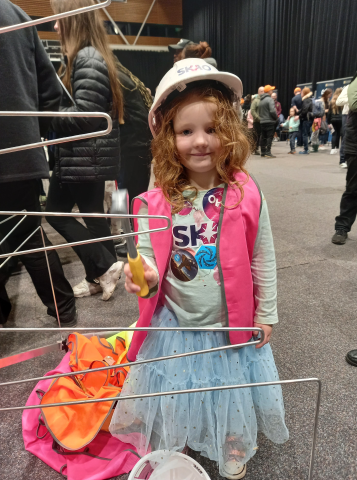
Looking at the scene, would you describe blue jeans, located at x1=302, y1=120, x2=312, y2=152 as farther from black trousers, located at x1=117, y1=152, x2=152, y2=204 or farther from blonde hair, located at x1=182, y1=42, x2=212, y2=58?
black trousers, located at x1=117, y1=152, x2=152, y2=204

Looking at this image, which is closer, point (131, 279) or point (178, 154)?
point (131, 279)

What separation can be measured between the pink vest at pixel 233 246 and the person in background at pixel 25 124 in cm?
53

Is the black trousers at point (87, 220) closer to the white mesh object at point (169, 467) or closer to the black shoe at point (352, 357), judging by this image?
the white mesh object at point (169, 467)

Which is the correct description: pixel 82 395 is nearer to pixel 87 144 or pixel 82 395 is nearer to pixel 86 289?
pixel 86 289

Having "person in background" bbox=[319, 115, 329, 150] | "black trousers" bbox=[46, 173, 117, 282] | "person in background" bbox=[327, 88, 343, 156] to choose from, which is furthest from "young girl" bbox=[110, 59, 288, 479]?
"person in background" bbox=[319, 115, 329, 150]

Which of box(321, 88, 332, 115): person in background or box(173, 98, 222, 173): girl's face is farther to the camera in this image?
box(321, 88, 332, 115): person in background

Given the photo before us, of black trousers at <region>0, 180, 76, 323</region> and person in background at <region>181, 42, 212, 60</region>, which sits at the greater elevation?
person in background at <region>181, 42, 212, 60</region>

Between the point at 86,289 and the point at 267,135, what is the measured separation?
203 inches

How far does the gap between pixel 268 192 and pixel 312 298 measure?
6.69 feet

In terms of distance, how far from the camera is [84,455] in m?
0.84

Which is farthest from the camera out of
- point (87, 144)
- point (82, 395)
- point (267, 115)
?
point (267, 115)

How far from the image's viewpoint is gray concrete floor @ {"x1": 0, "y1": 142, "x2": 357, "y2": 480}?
84 centimetres

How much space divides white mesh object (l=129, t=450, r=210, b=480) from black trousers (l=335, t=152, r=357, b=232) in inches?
69.9

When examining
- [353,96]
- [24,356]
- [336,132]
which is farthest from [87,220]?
[336,132]
